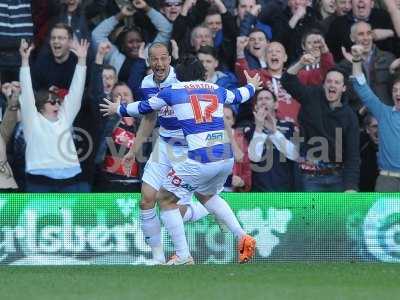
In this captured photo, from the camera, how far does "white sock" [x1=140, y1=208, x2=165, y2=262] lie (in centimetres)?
1239

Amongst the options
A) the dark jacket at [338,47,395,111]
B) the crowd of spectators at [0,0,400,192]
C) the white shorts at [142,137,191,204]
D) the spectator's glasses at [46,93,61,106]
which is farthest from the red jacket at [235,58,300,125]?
the white shorts at [142,137,191,204]

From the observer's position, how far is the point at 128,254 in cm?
1362

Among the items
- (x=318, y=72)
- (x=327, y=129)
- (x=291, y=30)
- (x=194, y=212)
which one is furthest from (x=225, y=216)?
(x=291, y=30)

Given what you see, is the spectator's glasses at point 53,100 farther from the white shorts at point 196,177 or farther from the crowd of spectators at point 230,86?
the white shorts at point 196,177

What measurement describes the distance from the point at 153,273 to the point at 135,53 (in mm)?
5230

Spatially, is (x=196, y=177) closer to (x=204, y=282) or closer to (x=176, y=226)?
(x=176, y=226)

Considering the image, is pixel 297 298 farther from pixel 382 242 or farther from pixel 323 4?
pixel 323 4

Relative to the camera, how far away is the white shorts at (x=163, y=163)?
12336 mm

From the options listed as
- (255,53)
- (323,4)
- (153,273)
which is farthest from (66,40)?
(153,273)

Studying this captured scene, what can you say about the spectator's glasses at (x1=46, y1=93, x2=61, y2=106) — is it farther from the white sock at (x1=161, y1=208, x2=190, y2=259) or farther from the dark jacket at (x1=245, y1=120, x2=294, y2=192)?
the white sock at (x1=161, y1=208, x2=190, y2=259)

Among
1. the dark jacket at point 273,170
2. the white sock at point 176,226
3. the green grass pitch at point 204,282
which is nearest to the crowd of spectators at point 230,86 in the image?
A: the dark jacket at point 273,170

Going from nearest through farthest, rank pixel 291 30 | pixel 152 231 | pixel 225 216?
pixel 225 216, pixel 152 231, pixel 291 30

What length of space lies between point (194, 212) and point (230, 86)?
8.07 ft

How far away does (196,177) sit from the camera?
11852mm
